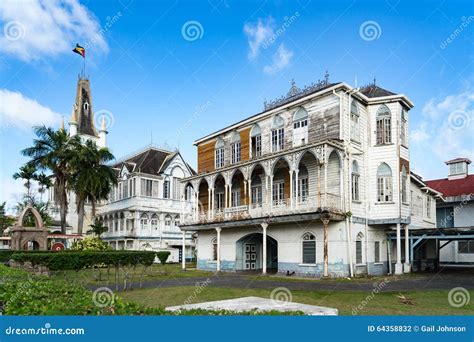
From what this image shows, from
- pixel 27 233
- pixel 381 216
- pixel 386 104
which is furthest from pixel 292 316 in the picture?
pixel 27 233

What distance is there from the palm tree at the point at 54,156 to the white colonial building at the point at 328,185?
2071 centimetres

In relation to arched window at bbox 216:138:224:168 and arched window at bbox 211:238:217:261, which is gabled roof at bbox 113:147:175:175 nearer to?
arched window at bbox 216:138:224:168

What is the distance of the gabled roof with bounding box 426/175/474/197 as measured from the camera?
110ft

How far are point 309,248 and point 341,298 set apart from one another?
9.86 m

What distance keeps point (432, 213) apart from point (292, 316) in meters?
29.1

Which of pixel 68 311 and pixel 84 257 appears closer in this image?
pixel 68 311

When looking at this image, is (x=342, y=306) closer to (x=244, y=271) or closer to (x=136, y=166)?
(x=244, y=271)

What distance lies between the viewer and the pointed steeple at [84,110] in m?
76.6

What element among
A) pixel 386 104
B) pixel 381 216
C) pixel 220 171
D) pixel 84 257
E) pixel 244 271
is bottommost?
pixel 244 271

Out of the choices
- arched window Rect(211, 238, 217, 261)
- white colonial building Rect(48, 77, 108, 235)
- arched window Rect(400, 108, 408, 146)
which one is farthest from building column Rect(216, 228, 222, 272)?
white colonial building Rect(48, 77, 108, 235)

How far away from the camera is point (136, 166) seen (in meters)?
50.0

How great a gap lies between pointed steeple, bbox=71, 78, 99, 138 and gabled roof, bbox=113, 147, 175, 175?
27.2 metres

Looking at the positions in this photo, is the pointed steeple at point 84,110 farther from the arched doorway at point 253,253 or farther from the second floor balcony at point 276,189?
the arched doorway at point 253,253

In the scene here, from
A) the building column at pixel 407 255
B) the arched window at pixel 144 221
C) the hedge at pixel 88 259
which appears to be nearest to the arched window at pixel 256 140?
the building column at pixel 407 255
